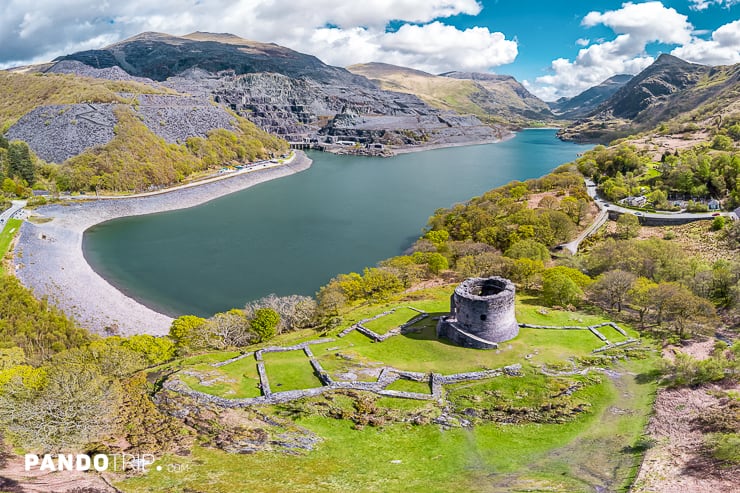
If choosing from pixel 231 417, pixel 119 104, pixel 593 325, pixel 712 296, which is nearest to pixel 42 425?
pixel 231 417

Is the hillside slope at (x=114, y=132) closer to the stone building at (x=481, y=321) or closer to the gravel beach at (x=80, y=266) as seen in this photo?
the gravel beach at (x=80, y=266)

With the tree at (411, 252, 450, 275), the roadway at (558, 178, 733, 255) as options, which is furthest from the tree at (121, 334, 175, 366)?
the roadway at (558, 178, 733, 255)

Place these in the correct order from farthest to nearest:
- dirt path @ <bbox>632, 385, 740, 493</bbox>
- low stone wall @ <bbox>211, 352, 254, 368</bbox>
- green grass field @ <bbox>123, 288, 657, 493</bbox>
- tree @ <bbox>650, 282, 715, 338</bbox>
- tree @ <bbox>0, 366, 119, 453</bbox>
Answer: tree @ <bbox>650, 282, 715, 338</bbox>, low stone wall @ <bbox>211, 352, 254, 368</bbox>, green grass field @ <bbox>123, 288, 657, 493</bbox>, tree @ <bbox>0, 366, 119, 453</bbox>, dirt path @ <bbox>632, 385, 740, 493</bbox>

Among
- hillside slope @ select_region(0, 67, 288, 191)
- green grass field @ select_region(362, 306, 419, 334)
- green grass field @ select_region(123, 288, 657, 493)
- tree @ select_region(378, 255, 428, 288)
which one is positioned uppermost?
hillside slope @ select_region(0, 67, 288, 191)

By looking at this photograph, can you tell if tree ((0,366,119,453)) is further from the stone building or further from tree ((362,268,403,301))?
tree ((362,268,403,301))

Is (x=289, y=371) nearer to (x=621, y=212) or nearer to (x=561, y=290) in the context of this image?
(x=561, y=290)

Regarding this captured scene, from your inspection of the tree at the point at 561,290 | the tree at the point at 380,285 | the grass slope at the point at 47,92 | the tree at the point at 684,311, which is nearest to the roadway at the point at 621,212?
the tree at the point at 561,290

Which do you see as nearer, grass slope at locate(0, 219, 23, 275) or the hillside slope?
grass slope at locate(0, 219, 23, 275)
